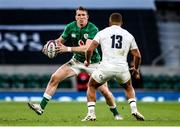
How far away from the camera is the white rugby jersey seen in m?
14.7

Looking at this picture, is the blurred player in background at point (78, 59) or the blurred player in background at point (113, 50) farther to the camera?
the blurred player in background at point (78, 59)

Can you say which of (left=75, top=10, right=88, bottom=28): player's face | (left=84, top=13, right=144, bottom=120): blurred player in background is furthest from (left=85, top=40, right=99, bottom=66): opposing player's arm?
(left=75, top=10, right=88, bottom=28): player's face

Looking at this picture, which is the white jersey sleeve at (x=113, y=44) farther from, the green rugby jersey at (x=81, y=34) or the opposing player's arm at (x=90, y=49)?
the green rugby jersey at (x=81, y=34)

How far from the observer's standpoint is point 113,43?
48.2 ft

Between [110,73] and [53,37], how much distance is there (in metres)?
20.3

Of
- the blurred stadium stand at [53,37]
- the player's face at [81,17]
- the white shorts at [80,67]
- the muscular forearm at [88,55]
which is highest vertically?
the player's face at [81,17]

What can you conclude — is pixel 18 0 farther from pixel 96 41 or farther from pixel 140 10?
pixel 96 41

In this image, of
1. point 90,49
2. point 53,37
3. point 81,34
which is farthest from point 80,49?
point 53,37

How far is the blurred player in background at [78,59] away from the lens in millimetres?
15703

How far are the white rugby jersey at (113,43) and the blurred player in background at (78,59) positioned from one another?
960mm

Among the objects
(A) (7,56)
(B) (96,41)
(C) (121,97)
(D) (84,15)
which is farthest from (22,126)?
(A) (7,56)

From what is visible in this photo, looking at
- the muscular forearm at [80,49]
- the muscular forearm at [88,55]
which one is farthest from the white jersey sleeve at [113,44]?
the muscular forearm at [80,49]

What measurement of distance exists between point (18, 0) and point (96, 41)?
21.3 metres

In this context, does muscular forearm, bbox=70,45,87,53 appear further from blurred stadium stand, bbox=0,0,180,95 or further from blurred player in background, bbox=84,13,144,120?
blurred stadium stand, bbox=0,0,180,95
